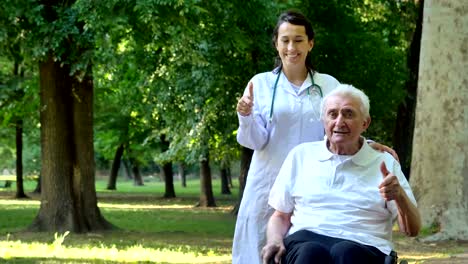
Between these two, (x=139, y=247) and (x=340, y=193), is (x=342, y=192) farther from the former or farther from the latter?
(x=139, y=247)

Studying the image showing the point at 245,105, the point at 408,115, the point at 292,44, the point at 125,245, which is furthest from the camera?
the point at 408,115

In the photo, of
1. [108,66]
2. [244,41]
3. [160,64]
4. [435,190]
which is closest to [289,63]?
[435,190]

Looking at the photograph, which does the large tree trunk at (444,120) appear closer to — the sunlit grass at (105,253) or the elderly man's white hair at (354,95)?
the sunlit grass at (105,253)

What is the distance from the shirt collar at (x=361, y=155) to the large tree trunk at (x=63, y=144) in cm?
1144

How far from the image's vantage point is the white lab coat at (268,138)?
14.1 ft

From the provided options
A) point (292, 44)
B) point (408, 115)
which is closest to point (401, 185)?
point (292, 44)

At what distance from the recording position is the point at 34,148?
52500mm

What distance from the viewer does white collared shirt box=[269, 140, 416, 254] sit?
3932 mm

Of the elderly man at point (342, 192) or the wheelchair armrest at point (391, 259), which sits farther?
the elderly man at point (342, 192)

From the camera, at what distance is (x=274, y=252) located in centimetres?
397

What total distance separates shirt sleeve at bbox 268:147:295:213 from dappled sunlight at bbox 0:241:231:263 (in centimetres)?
640

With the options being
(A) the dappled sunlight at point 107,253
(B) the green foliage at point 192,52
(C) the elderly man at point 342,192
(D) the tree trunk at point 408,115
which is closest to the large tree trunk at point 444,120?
(A) the dappled sunlight at point 107,253

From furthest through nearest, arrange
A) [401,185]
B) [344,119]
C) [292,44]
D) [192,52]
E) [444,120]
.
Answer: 1. [192,52]
2. [444,120]
3. [292,44]
4. [344,119]
5. [401,185]

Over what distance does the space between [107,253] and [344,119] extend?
7916 mm
